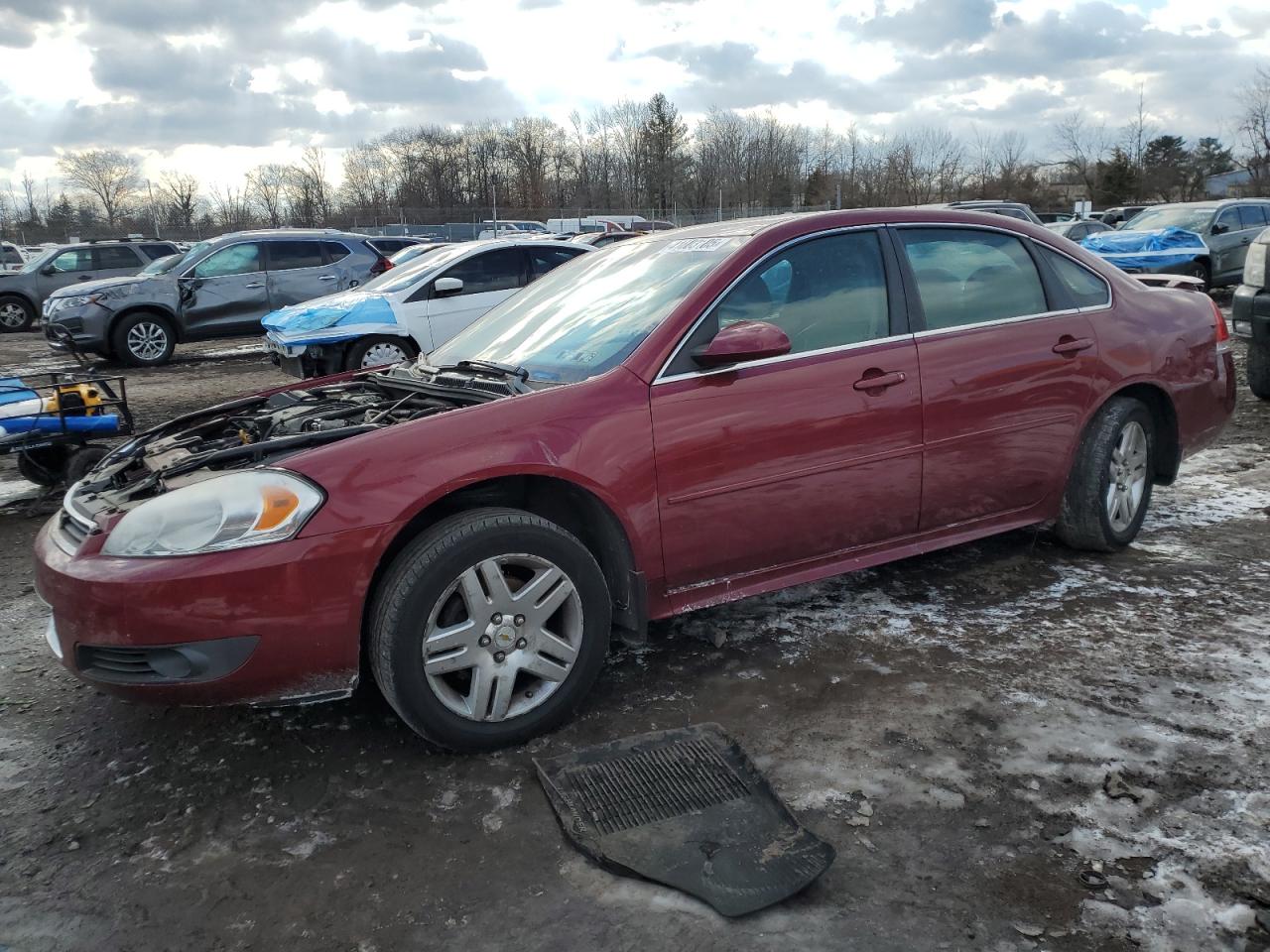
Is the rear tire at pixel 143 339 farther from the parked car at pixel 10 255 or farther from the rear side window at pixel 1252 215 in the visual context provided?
the rear side window at pixel 1252 215

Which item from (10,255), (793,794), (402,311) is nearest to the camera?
(793,794)

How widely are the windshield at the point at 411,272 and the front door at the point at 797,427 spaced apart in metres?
7.13

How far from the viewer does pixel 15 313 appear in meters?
19.4

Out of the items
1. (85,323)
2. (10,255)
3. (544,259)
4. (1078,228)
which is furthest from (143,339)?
(10,255)

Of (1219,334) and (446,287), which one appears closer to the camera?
(1219,334)

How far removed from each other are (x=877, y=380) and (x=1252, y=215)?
1673 centimetres

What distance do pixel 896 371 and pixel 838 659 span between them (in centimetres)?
112

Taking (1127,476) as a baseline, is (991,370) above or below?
above

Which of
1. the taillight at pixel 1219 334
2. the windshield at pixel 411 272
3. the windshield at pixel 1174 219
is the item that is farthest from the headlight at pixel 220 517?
the windshield at pixel 1174 219

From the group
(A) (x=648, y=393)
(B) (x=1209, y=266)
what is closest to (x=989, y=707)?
(A) (x=648, y=393)

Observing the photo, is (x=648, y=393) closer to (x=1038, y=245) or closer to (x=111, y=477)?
(x=111, y=477)

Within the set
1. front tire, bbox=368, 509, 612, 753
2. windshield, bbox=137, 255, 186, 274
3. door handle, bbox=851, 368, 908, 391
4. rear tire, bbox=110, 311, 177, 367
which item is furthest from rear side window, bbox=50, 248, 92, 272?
door handle, bbox=851, 368, 908, 391

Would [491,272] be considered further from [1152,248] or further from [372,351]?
[1152,248]

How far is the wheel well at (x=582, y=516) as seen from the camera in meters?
3.13
